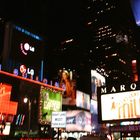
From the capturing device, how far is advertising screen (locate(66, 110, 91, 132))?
43.8 metres

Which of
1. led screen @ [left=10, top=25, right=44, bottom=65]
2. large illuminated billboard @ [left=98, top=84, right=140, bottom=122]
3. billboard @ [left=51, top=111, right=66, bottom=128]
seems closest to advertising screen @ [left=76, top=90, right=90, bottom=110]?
led screen @ [left=10, top=25, right=44, bottom=65]

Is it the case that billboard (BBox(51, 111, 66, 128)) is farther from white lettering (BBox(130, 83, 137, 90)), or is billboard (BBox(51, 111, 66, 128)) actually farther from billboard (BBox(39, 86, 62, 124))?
billboard (BBox(39, 86, 62, 124))

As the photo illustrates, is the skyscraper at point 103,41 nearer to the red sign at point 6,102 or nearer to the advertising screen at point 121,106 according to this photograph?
the red sign at point 6,102

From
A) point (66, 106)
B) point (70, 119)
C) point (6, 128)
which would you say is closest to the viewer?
point (6, 128)

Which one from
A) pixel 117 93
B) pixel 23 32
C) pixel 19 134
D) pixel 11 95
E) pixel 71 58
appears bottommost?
pixel 19 134

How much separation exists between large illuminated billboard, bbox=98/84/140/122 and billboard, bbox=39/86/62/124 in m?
23.0

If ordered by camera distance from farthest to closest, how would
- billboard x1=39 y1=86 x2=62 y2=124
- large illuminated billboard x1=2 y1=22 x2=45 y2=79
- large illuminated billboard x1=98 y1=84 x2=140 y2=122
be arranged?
billboard x1=39 y1=86 x2=62 y2=124 → large illuminated billboard x1=2 y1=22 x2=45 y2=79 → large illuminated billboard x1=98 y1=84 x2=140 y2=122

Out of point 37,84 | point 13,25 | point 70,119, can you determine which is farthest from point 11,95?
point 70,119

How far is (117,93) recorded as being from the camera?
24.3ft

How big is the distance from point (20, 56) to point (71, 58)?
48.1 metres

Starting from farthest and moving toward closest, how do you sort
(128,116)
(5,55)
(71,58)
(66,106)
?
(71,58), (66,106), (5,55), (128,116)

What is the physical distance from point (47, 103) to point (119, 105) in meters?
24.2

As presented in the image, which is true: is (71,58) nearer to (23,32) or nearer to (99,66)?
(99,66)

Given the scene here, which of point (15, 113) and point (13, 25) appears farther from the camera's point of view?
point (13, 25)
